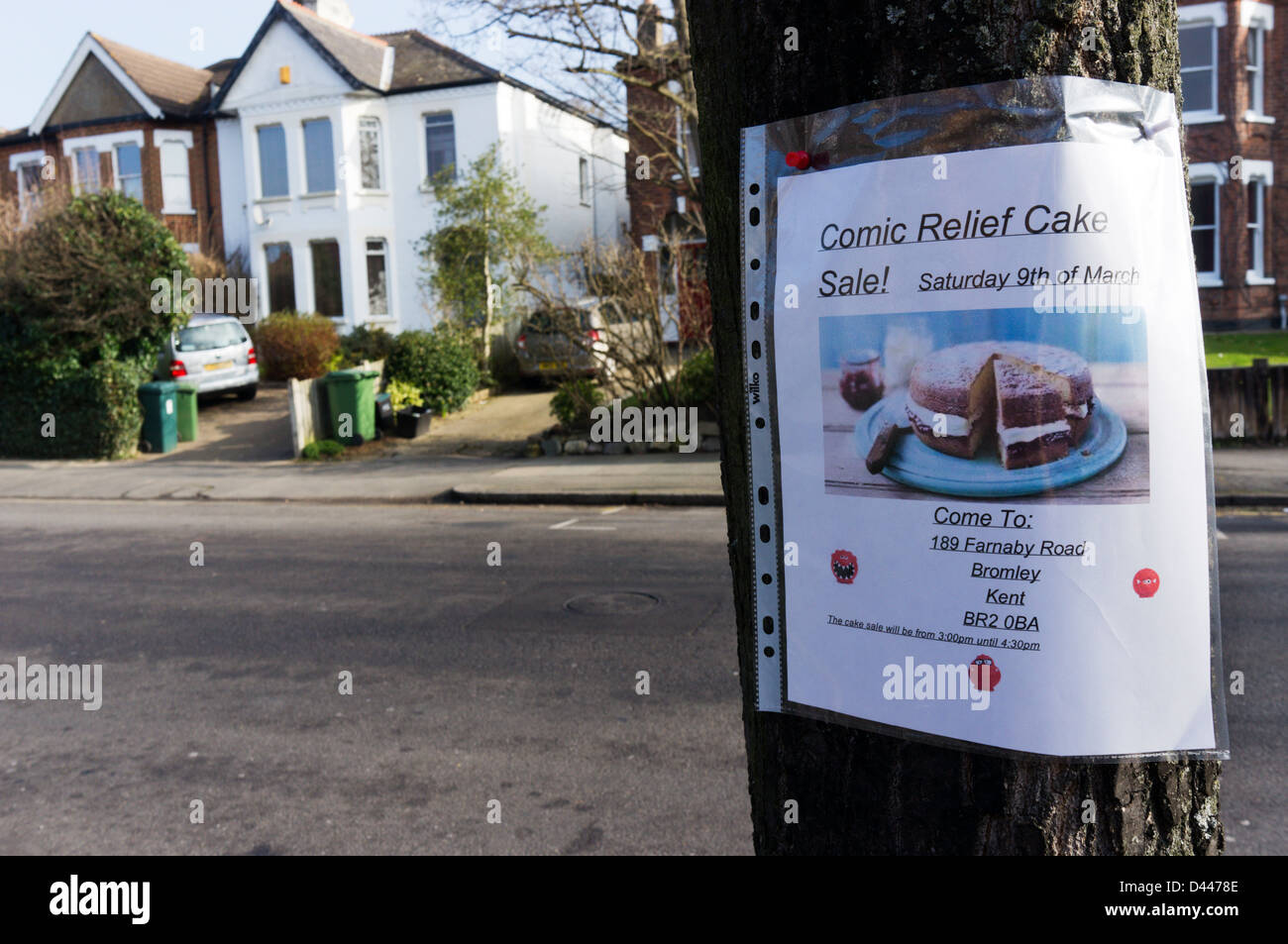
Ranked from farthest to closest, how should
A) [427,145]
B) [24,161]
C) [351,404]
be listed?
[24,161], [427,145], [351,404]

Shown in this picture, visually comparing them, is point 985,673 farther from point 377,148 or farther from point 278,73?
point 278,73

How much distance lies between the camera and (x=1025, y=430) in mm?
1697

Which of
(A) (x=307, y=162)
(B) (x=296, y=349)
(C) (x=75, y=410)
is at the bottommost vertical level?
→ (C) (x=75, y=410)

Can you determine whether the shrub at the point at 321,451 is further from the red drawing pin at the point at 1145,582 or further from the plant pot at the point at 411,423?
the red drawing pin at the point at 1145,582

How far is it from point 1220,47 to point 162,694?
2661 cm

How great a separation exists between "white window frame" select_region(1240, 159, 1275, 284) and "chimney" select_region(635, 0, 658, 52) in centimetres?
1534

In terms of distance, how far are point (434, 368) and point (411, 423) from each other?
147cm

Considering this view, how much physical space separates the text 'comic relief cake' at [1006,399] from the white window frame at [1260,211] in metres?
27.4

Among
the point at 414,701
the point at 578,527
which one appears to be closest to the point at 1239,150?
the point at 578,527

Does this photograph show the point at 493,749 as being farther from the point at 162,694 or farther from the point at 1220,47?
the point at 1220,47

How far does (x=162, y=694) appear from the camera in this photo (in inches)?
244

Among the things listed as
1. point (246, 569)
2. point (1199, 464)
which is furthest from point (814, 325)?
point (246, 569)

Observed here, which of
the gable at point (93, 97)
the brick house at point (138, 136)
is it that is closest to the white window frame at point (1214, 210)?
the brick house at point (138, 136)

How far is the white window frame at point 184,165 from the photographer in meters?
31.7
